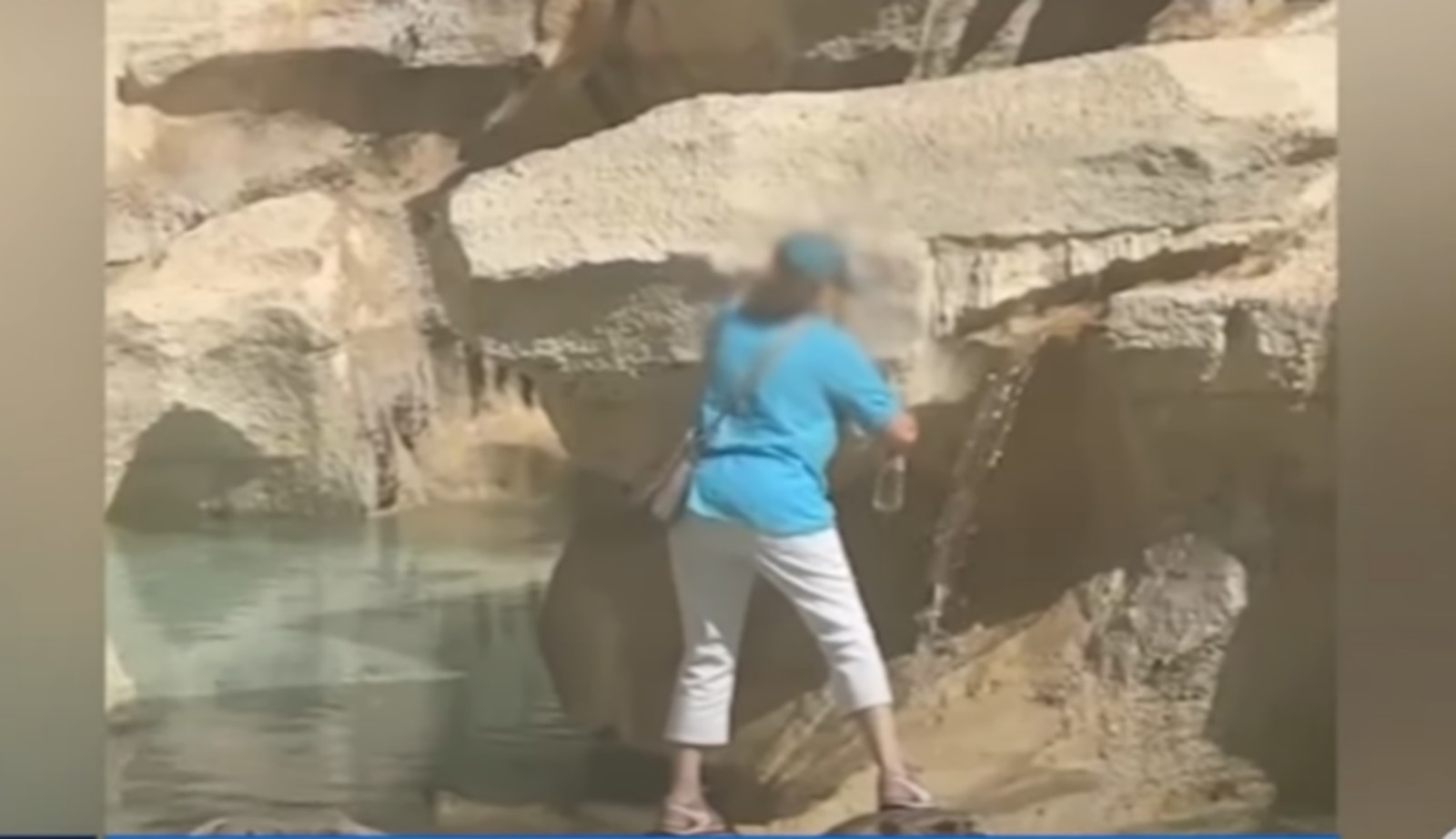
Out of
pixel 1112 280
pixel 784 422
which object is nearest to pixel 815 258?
pixel 784 422

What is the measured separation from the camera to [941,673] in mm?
1399

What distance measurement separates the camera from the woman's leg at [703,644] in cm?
141

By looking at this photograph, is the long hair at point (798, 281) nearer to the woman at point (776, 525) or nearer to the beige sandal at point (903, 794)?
the woman at point (776, 525)

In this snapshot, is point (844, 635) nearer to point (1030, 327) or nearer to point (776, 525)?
point (776, 525)

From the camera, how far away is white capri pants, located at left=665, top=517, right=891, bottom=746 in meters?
1.40

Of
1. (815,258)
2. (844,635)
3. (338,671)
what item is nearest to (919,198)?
(815,258)

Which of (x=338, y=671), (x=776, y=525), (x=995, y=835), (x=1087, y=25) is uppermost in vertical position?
(x=1087, y=25)

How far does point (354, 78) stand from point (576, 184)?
0.21 meters

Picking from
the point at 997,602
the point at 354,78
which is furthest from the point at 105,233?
the point at 997,602

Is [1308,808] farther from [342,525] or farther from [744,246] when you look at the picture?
[342,525]

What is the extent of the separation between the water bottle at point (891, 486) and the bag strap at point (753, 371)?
0.12 metres

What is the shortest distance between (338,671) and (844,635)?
1.38 feet

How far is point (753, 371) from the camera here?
1.42m

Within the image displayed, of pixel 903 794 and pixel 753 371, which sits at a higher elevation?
pixel 753 371
